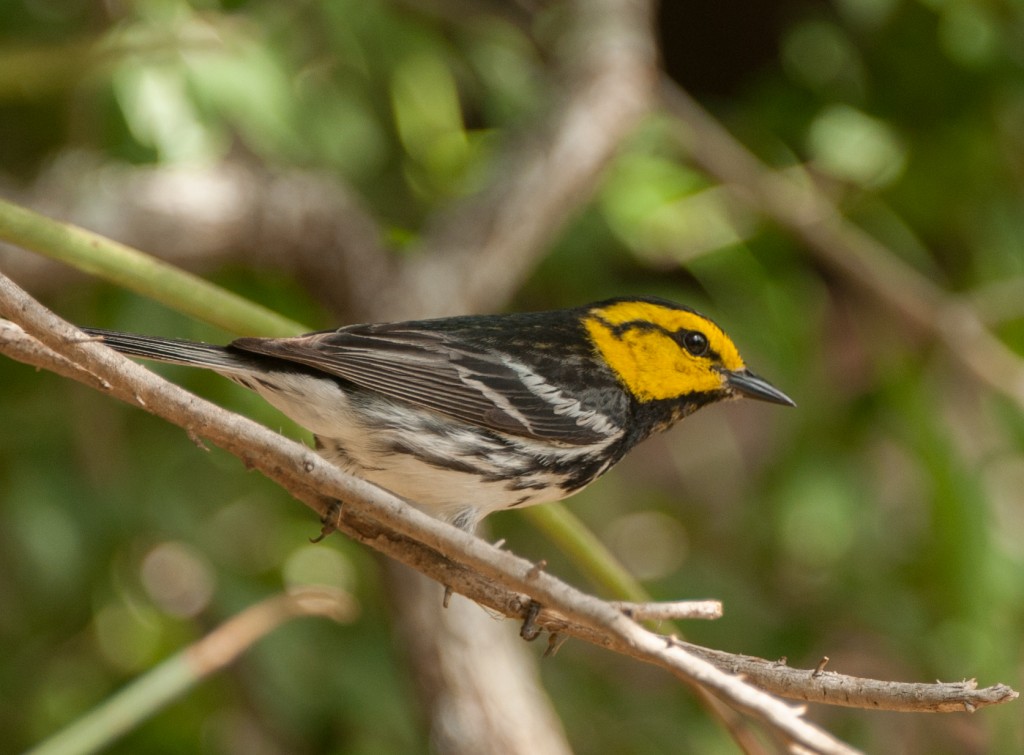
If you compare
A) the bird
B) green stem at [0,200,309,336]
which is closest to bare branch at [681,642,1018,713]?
the bird

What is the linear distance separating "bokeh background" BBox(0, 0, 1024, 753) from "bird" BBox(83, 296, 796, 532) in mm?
707

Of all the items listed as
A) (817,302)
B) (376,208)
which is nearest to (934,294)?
(817,302)

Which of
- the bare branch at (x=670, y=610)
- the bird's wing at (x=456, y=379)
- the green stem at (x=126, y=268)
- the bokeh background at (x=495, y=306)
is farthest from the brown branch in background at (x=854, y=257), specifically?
the bare branch at (x=670, y=610)

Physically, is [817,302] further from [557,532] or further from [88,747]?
[88,747]

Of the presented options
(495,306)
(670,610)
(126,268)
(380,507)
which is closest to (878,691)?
(670,610)

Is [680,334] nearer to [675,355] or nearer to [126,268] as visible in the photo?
[675,355]

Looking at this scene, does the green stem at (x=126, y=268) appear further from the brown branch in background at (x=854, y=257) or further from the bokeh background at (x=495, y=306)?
the brown branch in background at (x=854, y=257)

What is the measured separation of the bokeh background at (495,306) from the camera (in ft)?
10.4

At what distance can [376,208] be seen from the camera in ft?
13.3

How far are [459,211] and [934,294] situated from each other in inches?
64.1

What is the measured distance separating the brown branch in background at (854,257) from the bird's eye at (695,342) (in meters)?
1.10

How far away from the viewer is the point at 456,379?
2.51 metres

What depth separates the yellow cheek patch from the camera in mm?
2795

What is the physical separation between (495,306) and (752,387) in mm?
903
